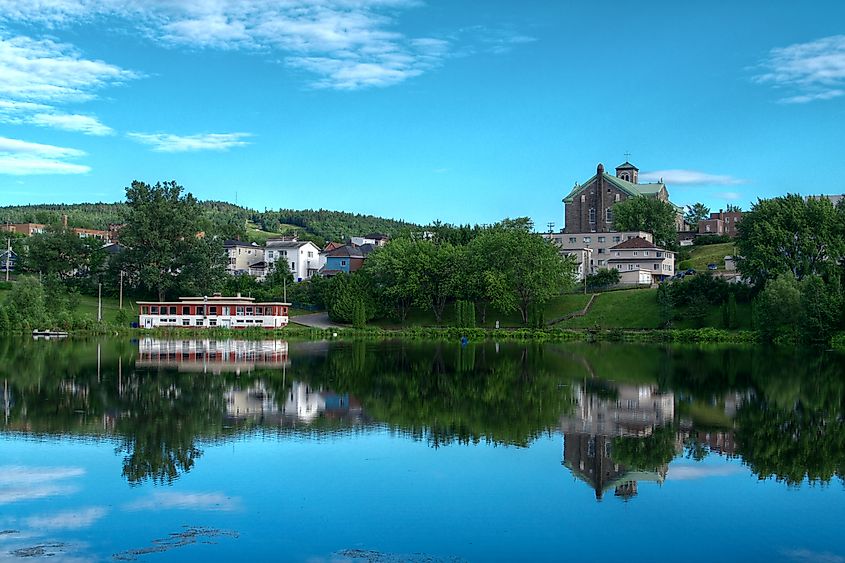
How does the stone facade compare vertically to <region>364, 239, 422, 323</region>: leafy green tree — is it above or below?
above

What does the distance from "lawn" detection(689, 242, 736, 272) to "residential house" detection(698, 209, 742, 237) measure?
64.2 ft

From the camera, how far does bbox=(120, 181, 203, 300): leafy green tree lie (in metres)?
91.5

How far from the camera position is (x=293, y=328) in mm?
82562

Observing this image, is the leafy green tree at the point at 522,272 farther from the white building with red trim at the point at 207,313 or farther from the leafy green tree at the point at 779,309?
the white building with red trim at the point at 207,313

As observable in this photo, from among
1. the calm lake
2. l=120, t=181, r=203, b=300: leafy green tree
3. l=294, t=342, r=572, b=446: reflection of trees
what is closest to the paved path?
l=120, t=181, r=203, b=300: leafy green tree

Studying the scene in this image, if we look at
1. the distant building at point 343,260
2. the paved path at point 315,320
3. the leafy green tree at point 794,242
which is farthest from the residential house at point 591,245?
the paved path at point 315,320

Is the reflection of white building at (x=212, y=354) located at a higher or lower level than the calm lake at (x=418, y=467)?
higher

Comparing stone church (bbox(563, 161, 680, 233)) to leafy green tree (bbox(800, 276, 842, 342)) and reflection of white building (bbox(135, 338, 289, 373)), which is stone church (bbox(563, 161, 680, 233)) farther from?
reflection of white building (bbox(135, 338, 289, 373))

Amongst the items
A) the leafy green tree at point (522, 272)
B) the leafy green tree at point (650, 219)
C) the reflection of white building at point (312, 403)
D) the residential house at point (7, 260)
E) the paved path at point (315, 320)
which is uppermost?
the leafy green tree at point (650, 219)

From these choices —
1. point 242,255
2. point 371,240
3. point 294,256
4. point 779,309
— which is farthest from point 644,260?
point 371,240

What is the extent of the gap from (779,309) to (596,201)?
165 feet

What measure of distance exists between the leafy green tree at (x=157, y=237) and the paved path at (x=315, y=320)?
1357cm

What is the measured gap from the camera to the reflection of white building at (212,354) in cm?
4684

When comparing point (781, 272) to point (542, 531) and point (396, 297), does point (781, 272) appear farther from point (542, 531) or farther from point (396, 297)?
point (542, 531)
